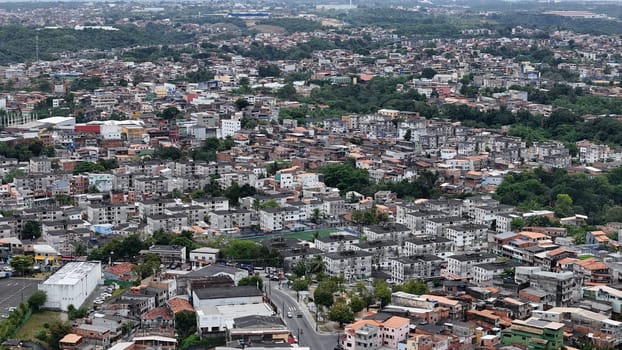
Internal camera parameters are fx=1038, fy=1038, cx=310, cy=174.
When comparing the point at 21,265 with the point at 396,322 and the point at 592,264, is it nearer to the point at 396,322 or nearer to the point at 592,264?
the point at 396,322

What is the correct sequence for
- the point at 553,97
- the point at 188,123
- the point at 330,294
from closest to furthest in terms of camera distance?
the point at 330,294
the point at 188,123
the point at 553,97

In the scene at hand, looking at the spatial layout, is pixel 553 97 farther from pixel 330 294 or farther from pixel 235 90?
pixel 330 294

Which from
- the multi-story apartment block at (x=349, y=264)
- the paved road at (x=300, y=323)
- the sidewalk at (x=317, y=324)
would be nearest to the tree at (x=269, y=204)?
the multi-story apartment block at (x=349, y=264)

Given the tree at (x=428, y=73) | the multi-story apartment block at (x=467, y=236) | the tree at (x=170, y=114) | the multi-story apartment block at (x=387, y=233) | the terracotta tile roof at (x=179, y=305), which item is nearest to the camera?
the terracotta tile roof at (x=179, y=305)

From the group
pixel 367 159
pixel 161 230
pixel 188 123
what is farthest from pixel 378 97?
pixel 161 230

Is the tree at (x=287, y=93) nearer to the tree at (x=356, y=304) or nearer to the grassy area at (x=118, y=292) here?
the grassy area at (x=118, y=292)

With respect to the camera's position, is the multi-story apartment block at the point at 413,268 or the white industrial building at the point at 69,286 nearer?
the white industrial building at the point at 69,286

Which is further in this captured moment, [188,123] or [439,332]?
[188,123]
